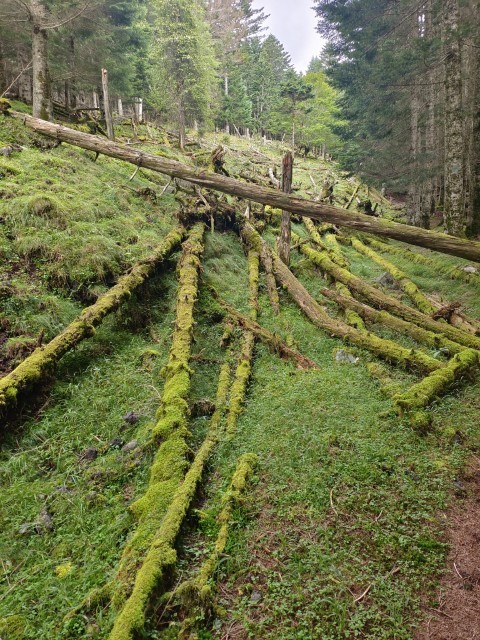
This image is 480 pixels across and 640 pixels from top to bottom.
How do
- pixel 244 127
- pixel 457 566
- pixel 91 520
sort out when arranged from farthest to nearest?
pixel 244 127
pixel 91 520
pixel 457 566

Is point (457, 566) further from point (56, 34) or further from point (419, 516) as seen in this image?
point (56, 34)

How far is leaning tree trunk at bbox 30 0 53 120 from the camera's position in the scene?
13.6 metres

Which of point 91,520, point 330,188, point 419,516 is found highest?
point 330,188

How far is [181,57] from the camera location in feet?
90.8

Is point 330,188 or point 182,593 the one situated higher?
point 330,188

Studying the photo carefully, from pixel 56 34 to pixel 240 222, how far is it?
48.2ft

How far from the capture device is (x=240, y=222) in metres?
13.2

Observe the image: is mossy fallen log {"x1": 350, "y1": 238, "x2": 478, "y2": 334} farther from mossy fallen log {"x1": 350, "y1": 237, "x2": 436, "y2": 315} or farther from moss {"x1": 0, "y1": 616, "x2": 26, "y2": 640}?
moss {"x1": 0, "y1": 616, "x2": 26, "y2": 640}

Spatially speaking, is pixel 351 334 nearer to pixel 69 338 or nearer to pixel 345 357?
pixel 345 357

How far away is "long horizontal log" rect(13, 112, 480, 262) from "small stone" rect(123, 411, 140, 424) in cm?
471

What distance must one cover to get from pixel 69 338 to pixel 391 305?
690 centimetres

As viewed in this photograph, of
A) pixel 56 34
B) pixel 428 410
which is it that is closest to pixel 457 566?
pixel 428 410

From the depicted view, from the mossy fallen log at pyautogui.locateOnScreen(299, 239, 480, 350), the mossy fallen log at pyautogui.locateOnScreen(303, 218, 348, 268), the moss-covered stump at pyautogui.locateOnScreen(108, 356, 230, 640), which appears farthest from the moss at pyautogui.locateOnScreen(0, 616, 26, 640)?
the mossy fallen log at pyautogui.locateOnScreen(303, 218, 348, 268)

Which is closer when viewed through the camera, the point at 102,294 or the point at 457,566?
the point at 457,566
